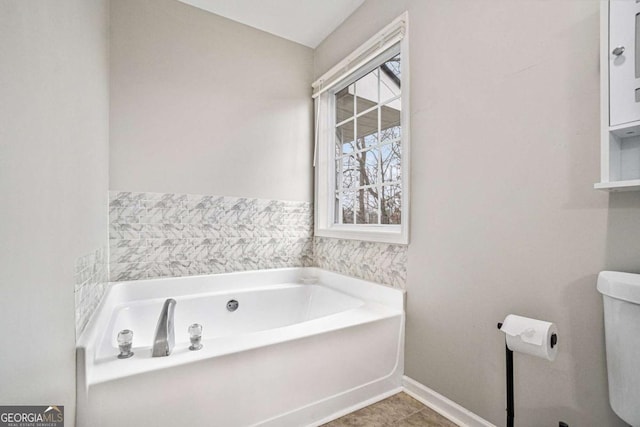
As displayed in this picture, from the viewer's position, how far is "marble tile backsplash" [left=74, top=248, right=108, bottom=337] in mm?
1116

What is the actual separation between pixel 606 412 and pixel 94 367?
5.91 feet

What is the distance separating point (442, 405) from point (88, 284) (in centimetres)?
181

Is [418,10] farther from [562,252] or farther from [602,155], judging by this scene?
[562,252]

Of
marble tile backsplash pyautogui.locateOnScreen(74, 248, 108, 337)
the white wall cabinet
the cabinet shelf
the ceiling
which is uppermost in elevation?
the ceiling

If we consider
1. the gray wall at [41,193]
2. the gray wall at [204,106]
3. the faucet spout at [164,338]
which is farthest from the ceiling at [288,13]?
the faucet spout at [164,338]

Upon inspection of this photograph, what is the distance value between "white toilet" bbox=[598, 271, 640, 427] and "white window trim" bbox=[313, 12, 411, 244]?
0.95 m

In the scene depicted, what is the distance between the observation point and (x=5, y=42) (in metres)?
0.63

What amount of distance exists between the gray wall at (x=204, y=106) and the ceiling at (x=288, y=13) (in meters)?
0.07

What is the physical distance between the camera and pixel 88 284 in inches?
51.2

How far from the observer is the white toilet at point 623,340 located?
0.85 meters

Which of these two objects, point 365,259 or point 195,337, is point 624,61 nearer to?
point 365,259
